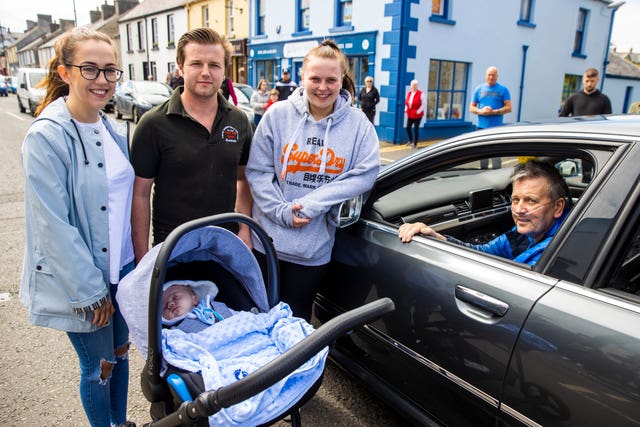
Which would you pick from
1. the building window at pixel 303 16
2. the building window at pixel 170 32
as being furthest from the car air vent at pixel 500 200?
the building window at pixel 170 32

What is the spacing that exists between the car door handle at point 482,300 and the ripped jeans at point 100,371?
1.43m

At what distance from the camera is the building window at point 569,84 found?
1872cm

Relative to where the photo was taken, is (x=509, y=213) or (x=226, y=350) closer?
(x=226, y=350)

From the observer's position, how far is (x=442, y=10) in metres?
14.1

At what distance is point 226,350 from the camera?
61.9 inches

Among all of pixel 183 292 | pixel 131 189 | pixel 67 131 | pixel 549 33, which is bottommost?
pixel 183 292

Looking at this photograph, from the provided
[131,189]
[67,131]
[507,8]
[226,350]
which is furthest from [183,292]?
[507,8]

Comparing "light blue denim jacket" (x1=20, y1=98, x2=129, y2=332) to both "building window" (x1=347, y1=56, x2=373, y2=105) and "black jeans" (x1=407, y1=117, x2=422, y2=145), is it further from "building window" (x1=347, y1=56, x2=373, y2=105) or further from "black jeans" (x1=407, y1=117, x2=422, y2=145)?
"building window" (x1=347, y1=56, x2=373, y2=105)

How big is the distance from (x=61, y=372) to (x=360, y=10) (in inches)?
535

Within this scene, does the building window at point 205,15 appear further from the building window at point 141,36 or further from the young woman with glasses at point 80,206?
the young woman with glasses at point 80,206

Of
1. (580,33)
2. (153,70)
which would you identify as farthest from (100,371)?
(153,70)

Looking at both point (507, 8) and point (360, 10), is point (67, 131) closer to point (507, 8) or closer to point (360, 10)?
point (360, 10)

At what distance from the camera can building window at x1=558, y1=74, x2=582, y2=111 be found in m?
18.7

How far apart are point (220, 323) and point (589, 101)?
7.72 meters
